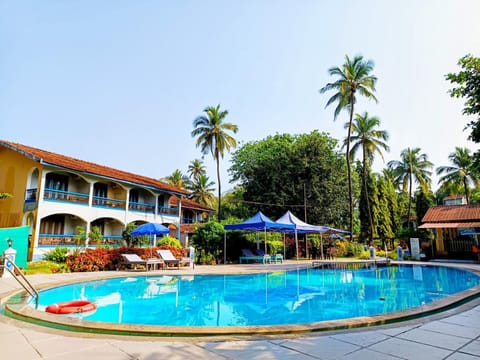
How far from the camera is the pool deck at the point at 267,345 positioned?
3680 mm

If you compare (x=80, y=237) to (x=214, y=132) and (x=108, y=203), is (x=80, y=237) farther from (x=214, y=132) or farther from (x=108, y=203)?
(x=214, y=132)

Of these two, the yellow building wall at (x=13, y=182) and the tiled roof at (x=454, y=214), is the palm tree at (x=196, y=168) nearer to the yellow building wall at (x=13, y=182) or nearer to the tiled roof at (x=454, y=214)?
the yellow building wall at (x=13, y=182)

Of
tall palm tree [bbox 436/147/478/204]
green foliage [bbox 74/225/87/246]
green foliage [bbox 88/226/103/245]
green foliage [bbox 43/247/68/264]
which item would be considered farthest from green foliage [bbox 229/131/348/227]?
green foliage [bbox 43/247/68/264]

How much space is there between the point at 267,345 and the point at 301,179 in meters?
27.9

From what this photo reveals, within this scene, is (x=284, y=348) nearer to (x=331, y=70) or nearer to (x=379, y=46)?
(x=379, y=46)

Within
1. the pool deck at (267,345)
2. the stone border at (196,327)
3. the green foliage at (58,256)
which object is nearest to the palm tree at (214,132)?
the green foliage at (58,256)

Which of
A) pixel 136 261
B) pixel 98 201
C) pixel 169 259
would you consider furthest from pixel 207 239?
pixel 98 201

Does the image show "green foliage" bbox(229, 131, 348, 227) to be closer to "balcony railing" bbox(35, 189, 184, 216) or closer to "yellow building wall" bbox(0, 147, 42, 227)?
"balcony railing" bbox(35, 189, 184, 216)

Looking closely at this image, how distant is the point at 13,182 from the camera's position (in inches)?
806

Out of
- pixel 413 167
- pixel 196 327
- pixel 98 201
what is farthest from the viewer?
pixel 413 167

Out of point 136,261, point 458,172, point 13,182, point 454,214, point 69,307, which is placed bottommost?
point 69,307

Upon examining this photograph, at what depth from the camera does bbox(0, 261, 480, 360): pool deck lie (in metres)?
3.68

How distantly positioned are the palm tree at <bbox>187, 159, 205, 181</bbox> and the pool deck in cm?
4526

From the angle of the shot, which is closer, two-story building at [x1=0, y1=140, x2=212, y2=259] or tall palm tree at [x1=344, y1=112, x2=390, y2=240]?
two-story building at [x1=0, y1=140, x2=212, y2=259]
